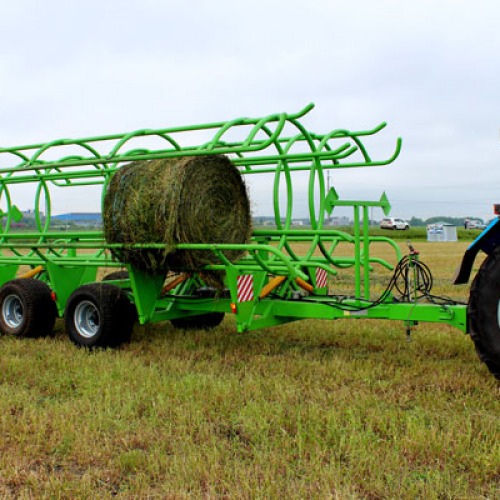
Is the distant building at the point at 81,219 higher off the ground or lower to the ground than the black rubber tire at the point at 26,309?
higher

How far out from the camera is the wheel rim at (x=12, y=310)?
280 inches

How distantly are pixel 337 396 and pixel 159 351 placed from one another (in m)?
2.23

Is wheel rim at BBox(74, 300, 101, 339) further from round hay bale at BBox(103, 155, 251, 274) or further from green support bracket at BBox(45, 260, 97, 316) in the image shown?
round hay bale at BBox(103, 155, 251, 274)

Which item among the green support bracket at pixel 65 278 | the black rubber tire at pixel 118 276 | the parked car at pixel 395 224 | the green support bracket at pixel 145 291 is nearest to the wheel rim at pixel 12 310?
the green support bracket at pixel 65 278

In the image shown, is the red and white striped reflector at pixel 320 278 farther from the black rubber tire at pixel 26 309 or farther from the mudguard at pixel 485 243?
the black rubber tire at pixel 26 309

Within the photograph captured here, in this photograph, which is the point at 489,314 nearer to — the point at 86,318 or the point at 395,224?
the point at 86,318

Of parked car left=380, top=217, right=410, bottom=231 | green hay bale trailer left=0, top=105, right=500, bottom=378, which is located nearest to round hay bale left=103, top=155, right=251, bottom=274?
green hay bale trailer left=0, top=105, right=500, bottom=378

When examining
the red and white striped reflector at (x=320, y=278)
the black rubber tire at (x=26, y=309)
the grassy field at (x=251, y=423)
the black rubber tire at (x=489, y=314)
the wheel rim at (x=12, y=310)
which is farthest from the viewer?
the wheel rim at (x=12, y=310)

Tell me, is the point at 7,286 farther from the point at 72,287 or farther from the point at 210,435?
the point at 210,435

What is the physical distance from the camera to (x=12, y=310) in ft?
23.5

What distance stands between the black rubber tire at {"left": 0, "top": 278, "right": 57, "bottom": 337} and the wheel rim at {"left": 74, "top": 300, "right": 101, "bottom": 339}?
609 millimetres

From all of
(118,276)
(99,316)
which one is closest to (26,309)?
(99,316)

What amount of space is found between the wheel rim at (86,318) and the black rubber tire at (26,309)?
2.00 feet

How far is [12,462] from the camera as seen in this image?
328 centimetres
